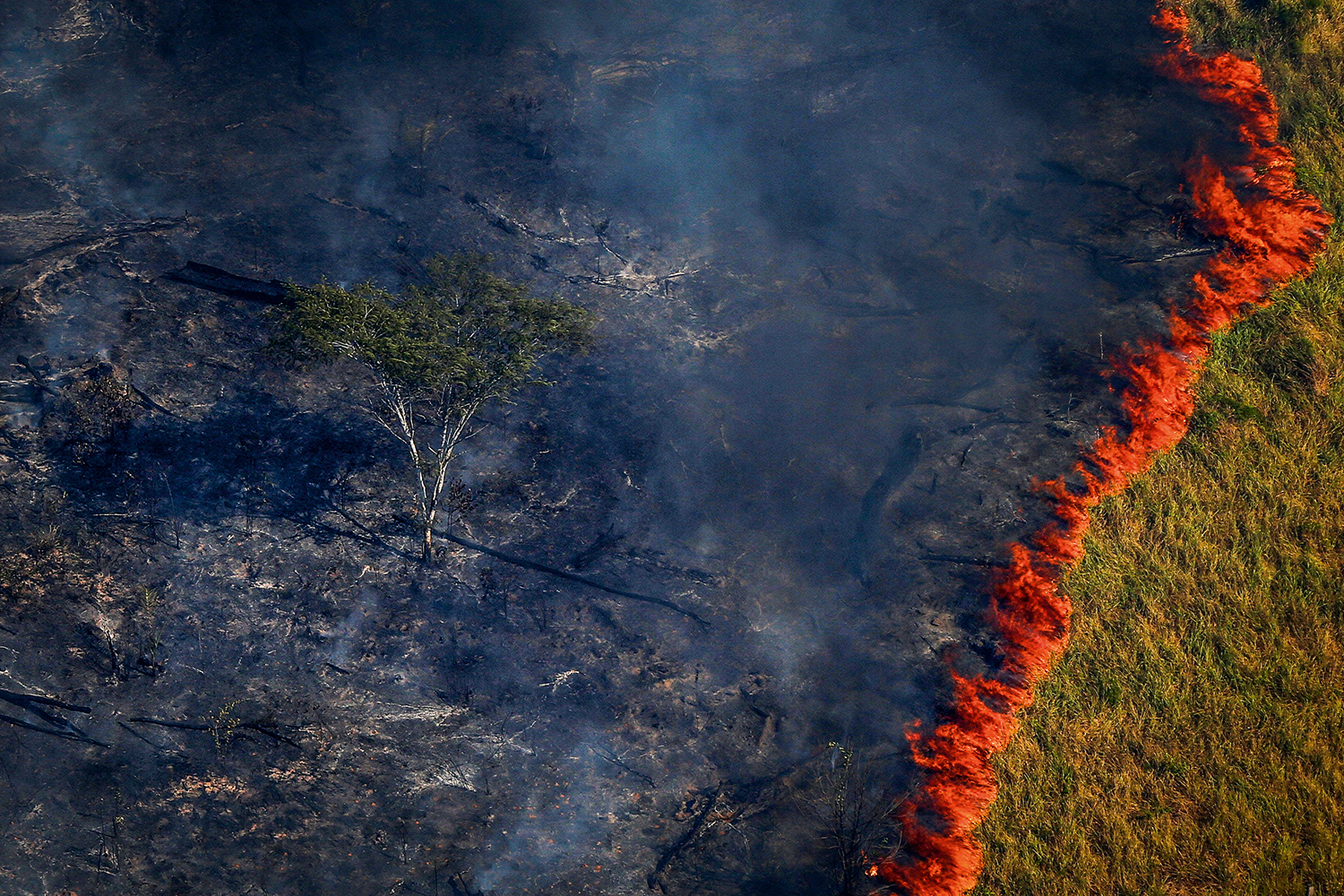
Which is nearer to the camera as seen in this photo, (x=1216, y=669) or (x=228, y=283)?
(x=1216, y=669)

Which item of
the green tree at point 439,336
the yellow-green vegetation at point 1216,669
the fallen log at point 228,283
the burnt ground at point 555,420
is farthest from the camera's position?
the fallen log at point 228,283

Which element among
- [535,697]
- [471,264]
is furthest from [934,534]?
[471,264]

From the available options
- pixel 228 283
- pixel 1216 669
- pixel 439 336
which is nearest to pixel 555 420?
pixel 439 336

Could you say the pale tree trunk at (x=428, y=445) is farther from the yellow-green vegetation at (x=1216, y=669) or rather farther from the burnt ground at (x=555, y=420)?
the yellow-green vegetation at (x=1216, y=669)

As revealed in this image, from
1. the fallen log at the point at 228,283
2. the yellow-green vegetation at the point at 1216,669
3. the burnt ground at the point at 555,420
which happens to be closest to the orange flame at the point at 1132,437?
the yellow-green vegetation at the point at 1216,669

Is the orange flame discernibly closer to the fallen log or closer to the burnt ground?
the burnt ground

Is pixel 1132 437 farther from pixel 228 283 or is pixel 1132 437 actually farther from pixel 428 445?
pixel 228 283
